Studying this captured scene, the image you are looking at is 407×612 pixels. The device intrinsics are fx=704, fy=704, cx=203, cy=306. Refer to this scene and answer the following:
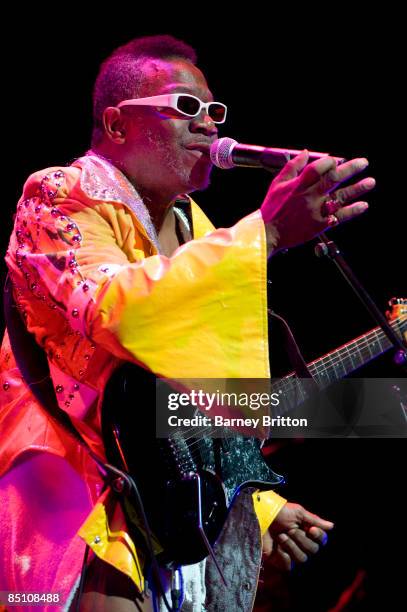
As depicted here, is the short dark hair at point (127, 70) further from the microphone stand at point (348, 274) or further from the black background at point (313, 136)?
the microphone stand at point (348, 274)

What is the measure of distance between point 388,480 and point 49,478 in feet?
6.67

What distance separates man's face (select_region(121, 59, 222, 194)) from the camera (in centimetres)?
230

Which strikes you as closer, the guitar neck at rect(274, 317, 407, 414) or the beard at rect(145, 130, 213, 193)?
the beard at rect(145, 130, 213, 193)

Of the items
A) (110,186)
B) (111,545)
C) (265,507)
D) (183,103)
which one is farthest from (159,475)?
(183,103)

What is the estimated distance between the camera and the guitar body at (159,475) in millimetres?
1801

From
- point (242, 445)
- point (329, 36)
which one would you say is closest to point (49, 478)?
point (242, 445)

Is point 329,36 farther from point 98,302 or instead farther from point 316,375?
point 98,302

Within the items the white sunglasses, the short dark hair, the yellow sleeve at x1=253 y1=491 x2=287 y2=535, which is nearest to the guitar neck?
the yellow sleeve at x1=253 y1=491 x2=287 y2=535

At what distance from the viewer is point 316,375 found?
248 centimetres

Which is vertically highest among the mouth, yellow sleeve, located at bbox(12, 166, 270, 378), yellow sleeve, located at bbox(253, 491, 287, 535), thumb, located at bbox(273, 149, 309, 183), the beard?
thumb, located at bbox(273, 149, 309, 183)

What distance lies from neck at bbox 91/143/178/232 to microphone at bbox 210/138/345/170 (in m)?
0.32

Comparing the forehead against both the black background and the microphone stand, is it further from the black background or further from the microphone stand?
the black background

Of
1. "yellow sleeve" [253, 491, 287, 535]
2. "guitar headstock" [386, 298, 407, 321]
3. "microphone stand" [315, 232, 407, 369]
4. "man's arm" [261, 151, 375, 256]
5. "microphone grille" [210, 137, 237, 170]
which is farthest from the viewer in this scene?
"guitar headstock" [386, 298, 407, 321]

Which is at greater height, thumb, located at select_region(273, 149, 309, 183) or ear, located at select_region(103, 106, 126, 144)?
thumb, located at select_region(273, 149, 309, 183)
